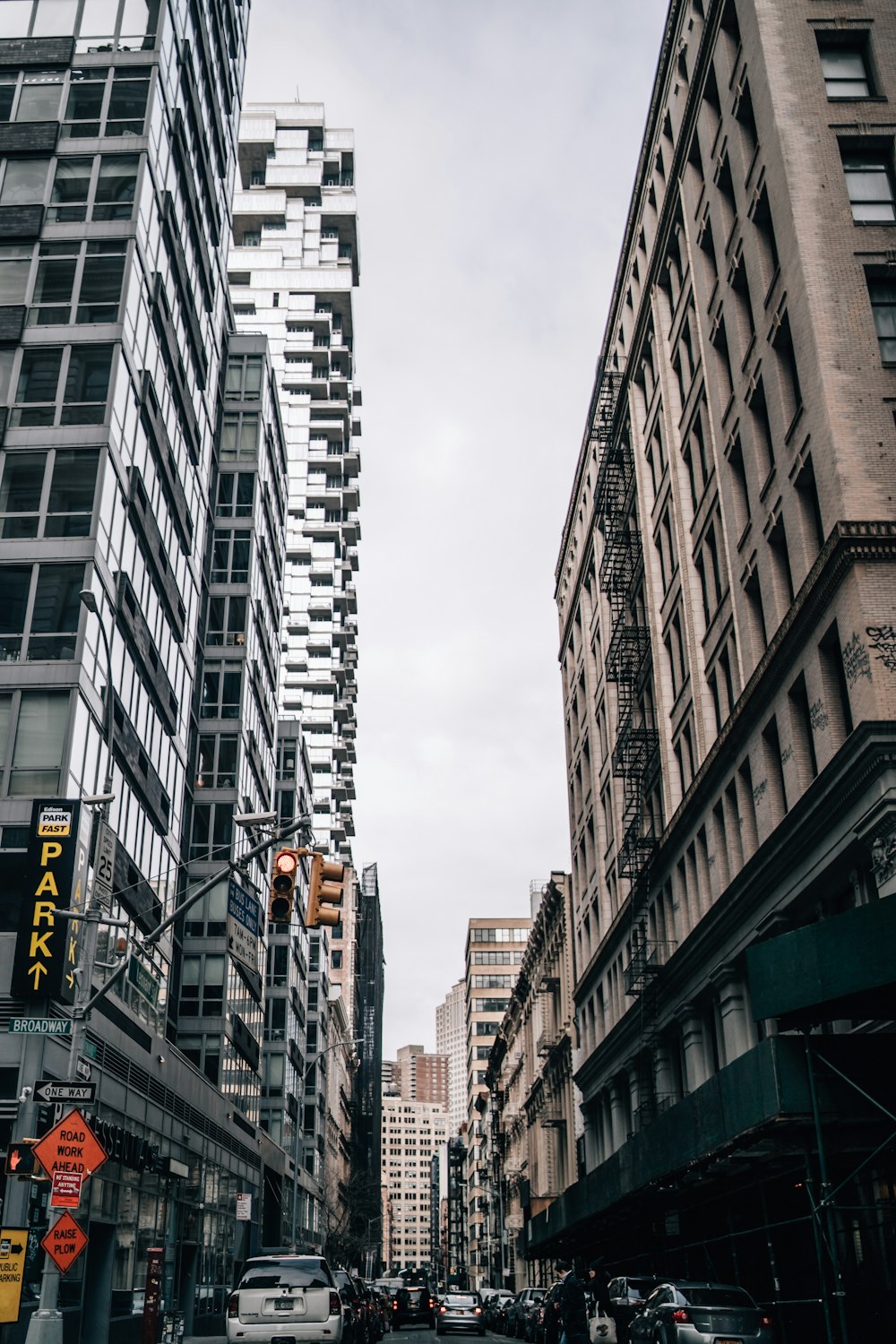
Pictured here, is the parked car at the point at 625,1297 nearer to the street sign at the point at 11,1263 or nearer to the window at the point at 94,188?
the street sign at the point at 11,1263

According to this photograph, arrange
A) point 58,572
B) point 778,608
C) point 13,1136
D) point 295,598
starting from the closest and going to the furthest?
point 13,1136
point 778,608
point 58,572
point 295,598

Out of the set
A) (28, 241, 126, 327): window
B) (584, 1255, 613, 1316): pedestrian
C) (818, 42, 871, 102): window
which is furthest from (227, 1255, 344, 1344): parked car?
(818, 42, 871, 102): window

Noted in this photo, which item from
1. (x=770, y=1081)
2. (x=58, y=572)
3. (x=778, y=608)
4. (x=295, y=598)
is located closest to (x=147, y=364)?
(x=58, y=572)

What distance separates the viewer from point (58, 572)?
31.8 m

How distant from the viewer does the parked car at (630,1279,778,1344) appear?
17703mm

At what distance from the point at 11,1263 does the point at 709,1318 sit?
10365 mm

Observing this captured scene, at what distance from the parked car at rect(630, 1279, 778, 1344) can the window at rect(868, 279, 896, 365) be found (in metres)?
17.6

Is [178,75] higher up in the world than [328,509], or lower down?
lower down

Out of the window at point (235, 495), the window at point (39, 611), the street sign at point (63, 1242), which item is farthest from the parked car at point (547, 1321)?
the window at point (235, 495)

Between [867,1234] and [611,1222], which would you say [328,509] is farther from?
[867,1234]

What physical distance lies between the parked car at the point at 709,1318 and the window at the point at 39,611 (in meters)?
19.6

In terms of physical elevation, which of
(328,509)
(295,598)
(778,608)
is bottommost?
(778,608)

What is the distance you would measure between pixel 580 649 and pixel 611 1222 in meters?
28.5

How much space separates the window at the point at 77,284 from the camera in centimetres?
3509
